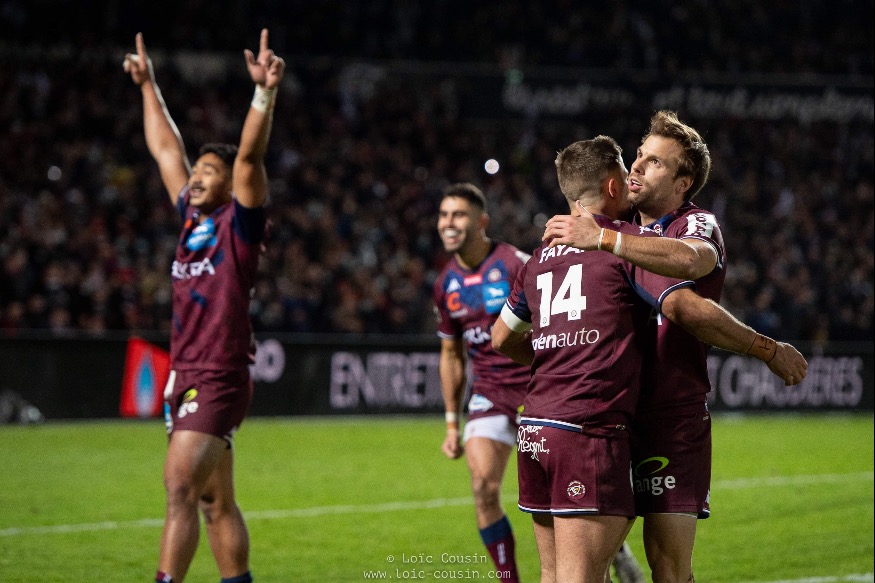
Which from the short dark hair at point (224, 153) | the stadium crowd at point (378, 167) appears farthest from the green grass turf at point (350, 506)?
the stadium crowd at point (378, 167)

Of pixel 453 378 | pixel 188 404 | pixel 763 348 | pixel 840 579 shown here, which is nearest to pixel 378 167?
pixel 453 378

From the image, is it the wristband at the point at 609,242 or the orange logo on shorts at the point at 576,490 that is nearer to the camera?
the wristband at the point at 609,242

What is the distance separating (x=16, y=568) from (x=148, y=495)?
3.58 m

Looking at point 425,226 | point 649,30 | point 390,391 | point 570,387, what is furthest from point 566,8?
point 570,387

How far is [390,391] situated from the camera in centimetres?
1908

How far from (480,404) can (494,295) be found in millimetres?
705

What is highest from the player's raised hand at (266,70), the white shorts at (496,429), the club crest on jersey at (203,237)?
the player's raised hand at (266,70)

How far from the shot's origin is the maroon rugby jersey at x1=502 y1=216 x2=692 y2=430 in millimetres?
4461

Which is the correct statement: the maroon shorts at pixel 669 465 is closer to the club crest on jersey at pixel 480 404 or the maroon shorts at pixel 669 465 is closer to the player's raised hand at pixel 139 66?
the club crest on jersey at pixel 480 404

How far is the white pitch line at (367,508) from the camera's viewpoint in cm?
927

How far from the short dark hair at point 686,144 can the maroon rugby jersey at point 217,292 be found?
7.23 ft

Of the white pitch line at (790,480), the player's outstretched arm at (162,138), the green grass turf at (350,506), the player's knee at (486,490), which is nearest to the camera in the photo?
the player's outstretched arm at (162,138)

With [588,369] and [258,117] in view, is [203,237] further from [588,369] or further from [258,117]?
[588,369]

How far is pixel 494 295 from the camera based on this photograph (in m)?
7.43
